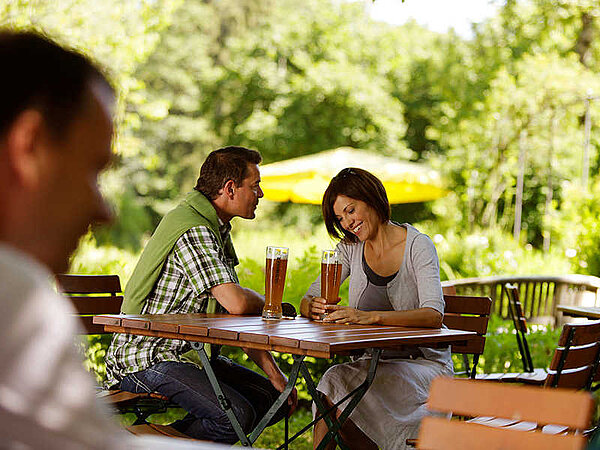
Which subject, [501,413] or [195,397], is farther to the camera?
[195,397]

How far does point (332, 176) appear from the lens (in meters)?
12.5

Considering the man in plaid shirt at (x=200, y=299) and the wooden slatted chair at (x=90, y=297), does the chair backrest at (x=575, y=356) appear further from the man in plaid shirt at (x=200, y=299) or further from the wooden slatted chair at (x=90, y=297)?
the wooden slatted chair at (x=90, y=297)

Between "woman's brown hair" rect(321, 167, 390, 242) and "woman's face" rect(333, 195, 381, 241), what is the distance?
0.02 m

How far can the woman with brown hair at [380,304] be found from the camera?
10.5 feet

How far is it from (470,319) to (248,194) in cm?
145

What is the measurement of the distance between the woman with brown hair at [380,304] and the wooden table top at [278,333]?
15cm

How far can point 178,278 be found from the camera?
3232 millimetres

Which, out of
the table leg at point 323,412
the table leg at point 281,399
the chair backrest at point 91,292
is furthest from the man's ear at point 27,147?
the chair backrest at point 91,292

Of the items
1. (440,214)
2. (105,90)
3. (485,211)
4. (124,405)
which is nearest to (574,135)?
(485,211)

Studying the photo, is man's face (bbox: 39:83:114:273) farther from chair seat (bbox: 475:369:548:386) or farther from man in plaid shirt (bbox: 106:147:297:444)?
chair seat (bbox: 475:369:548:386)

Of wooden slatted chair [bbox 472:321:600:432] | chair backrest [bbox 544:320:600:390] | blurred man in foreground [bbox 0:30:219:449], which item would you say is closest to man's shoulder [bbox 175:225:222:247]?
wooden slatted chair [bbox 472:321:600:432]

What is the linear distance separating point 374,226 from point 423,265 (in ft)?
0.98

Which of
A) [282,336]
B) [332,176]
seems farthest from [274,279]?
[332,176]

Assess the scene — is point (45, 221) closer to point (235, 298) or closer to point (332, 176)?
point (235, 298)
